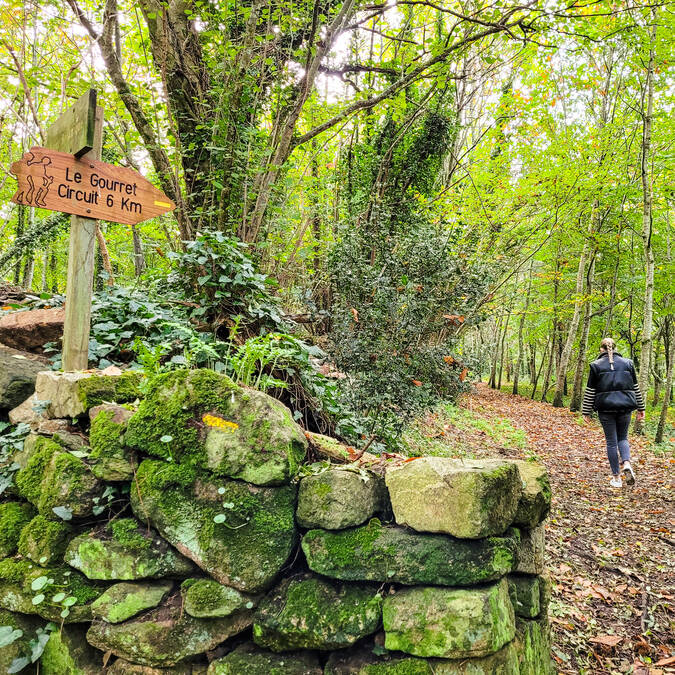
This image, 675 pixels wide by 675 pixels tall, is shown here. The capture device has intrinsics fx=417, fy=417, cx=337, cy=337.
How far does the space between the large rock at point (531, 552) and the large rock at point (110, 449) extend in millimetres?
2335

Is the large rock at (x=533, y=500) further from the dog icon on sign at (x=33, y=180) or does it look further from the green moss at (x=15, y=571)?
the dog icon on sign at (x=33, y=180)

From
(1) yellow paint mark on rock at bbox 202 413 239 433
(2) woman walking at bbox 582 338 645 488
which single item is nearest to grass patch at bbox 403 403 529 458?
(2) woman walking at bbox 582 338 645 488

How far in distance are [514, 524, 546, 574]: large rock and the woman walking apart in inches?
163

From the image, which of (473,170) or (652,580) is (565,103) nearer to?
(473,170)

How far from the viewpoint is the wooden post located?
2.99 m

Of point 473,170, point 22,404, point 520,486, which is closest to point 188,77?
point 22,404

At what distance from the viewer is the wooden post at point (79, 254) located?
9.82 ft

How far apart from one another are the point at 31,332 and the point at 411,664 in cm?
389

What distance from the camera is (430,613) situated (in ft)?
6.68

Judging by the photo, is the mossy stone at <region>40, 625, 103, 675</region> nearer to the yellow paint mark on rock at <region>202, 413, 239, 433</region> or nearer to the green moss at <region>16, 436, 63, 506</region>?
the green moss at <region>16, 436, 63, 506</region>

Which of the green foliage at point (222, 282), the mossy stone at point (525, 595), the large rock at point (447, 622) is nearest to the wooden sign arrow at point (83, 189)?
the green foliage at point (222, 282)

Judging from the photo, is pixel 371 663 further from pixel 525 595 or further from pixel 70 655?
pixel 70 655

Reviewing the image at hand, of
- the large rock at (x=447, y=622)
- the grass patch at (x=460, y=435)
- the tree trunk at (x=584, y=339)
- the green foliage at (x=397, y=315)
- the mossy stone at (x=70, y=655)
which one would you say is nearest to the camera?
the large rock at (x=447, y=622)

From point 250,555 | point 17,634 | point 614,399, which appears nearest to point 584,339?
point 614,399
